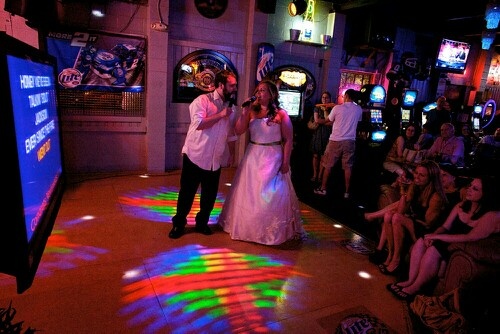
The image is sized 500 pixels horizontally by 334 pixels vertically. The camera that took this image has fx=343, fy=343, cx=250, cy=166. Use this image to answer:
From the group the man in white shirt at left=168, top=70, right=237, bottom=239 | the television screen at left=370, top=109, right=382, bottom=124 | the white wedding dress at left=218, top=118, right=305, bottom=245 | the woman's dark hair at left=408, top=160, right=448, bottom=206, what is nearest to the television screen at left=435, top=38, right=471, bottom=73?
the television screen at left=370, top=109, right=382, bottom=124

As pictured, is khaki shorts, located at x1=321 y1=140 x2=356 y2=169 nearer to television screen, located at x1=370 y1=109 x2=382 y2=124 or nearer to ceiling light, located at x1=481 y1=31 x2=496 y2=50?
television screen, located at x1=370 y1=109 x2=382 y2=124

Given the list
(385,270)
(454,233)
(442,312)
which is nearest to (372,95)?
(385,270)

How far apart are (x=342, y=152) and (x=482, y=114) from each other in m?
6.64

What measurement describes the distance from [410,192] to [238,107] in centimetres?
448

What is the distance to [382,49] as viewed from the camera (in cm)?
796

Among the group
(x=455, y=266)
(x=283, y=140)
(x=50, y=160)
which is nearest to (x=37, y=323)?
(x=50, y=160)

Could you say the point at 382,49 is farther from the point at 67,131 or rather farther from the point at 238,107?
the point at 67,131

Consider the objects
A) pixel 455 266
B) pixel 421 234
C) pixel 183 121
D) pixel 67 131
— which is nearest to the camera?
pixel 455 266

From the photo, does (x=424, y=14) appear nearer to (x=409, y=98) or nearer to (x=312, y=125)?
(x=409, y=98)

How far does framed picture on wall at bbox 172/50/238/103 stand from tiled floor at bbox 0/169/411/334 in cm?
297

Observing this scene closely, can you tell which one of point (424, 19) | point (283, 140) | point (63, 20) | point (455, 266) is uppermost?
point (424, 19)

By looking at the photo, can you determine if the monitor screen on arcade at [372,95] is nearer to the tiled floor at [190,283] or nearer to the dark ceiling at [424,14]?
the dark ceiling at [424,14]

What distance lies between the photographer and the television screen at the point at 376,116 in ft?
25.4

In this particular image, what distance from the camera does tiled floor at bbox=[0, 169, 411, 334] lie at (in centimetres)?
248
